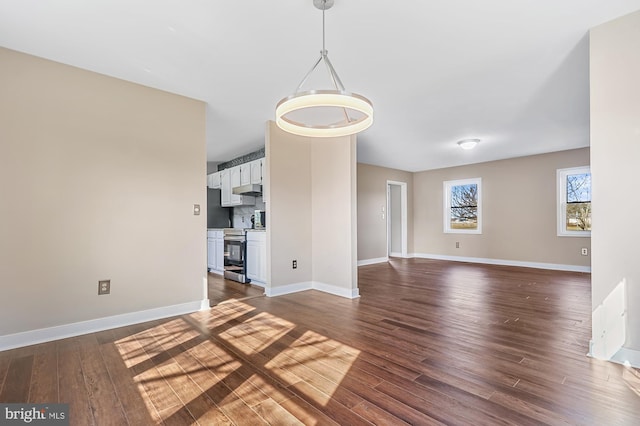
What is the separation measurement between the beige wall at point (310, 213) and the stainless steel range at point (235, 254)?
1.00 m

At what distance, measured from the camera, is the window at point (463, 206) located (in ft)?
23.9

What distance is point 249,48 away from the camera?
2527 millimetres

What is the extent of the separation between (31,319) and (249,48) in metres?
2.91

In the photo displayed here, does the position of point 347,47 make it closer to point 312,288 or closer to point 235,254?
point 312,288

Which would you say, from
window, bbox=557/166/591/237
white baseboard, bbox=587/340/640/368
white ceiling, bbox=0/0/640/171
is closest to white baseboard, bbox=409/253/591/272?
window, bbox=557/166/591/237

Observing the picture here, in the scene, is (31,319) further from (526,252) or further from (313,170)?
(526,252)

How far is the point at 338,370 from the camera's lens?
81.7 inches

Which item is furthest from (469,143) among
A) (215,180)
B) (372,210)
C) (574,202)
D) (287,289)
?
(215,180)

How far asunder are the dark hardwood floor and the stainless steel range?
4.97 ft

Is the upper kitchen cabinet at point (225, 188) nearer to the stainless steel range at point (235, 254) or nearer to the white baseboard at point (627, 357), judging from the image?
the stainless steel range at point (235, 254)

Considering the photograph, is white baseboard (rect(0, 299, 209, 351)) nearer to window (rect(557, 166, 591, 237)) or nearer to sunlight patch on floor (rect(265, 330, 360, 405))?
sunlight patch on floor (rect(265, 330, 360, 405))

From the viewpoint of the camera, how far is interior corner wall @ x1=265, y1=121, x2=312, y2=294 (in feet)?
13.8

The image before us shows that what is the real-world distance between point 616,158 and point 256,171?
15.6 feet

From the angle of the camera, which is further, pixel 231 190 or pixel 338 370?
pixel 231 190
